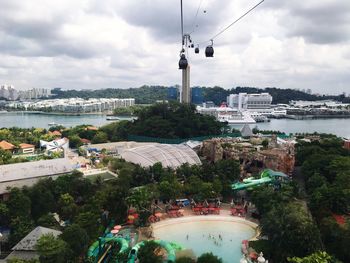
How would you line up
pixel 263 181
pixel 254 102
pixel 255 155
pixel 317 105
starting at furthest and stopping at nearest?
1. pixel 317 105
2. pixel 254 102
3. pixel 255 155
4. pixel 263 181

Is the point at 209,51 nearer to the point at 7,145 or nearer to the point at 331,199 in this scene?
the point at 331,199

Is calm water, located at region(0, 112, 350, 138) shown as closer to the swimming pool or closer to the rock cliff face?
the rock cliff face

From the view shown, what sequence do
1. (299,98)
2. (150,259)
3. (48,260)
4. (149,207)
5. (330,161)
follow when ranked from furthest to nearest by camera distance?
(299,98) < (330,161) < (149,207) < (150,259) < (48,260)

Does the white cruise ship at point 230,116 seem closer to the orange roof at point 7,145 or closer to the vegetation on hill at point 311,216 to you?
the orange roof at point 7,145

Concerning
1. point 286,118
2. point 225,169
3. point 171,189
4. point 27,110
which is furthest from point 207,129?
point 27,110

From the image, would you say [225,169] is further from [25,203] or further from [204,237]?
[25,203]

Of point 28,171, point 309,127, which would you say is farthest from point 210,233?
point 309,127

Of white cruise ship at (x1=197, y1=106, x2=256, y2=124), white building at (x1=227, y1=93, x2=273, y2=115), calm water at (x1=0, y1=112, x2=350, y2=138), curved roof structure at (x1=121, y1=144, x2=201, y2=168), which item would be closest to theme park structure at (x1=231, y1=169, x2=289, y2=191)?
curved roof structure at (x1=121, y1=144, x2=201, y2=168)
